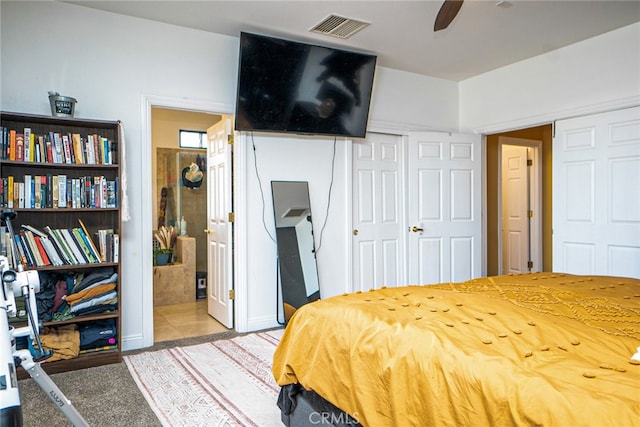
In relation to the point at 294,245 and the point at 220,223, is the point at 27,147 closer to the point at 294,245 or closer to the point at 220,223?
the point at 220,223

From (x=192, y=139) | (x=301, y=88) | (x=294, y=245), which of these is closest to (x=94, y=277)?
(x=294, y=245)

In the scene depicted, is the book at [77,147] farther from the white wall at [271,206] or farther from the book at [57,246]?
the white wall at [271,206]

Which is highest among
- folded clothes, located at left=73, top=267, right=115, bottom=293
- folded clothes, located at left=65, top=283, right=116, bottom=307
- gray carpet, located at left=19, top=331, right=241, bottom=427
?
folded clothes, located at left=73, top=267, right=115, bottom=293

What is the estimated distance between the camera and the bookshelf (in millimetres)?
2854

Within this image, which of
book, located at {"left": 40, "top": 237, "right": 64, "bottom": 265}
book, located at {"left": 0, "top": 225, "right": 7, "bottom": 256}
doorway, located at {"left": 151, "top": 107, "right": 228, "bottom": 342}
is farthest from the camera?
doorway, located at {"left": 151, "top": 107, "right": 228, "bottom": 342}

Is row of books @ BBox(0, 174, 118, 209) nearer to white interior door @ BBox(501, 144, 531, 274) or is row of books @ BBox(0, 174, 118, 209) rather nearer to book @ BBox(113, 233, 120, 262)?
book @ BBox(113, 233, 120, 262)

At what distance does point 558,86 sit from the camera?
4109 millimetres

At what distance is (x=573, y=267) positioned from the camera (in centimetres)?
404

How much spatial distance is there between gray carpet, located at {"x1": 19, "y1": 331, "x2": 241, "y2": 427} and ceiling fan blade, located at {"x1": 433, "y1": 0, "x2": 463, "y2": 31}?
268 cm

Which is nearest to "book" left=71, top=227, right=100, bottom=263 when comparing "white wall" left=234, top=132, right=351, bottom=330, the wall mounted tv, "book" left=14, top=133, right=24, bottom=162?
"book" left=14, top=133, right=24, bottom=162

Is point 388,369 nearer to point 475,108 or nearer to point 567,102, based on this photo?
point 567,102

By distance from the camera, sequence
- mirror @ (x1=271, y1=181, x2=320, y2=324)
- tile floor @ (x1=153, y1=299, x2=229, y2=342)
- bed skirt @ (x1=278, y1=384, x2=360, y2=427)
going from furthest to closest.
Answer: mirror @ (x1=271, y1=181, x2=320, y2=324), tile floor @ (x1=153, y1=299, x2=229, y2=342), bed skirt @ (x1=278, y1=384, x2=360, y2=427)

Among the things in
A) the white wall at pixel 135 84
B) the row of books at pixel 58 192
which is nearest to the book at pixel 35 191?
the row of books at pixel 58 192

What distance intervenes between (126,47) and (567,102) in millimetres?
3878
